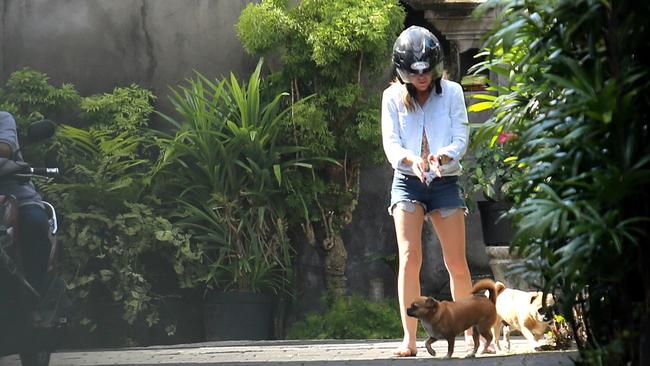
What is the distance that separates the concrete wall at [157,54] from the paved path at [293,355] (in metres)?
1.81

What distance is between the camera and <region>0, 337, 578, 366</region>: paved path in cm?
696

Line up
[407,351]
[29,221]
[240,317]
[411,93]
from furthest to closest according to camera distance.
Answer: [240,317]
[29,221]
[411,93]
[407,351]

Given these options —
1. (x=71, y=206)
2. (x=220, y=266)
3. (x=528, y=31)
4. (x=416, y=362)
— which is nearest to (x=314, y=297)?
(x=220, y=266)

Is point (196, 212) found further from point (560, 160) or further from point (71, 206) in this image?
point (560, 160)

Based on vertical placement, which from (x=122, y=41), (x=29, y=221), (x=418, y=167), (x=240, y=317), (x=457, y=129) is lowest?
(x=240, y=317)

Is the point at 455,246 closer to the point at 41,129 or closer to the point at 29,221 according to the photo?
the point at 41,129

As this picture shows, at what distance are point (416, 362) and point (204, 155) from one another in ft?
15.6

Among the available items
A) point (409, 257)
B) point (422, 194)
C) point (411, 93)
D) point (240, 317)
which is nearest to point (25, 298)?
point (409, 257)

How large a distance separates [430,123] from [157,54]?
16.2ft

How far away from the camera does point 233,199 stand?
1144 centimetres

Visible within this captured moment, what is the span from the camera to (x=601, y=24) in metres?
4.97

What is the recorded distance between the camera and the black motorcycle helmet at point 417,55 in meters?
7.58

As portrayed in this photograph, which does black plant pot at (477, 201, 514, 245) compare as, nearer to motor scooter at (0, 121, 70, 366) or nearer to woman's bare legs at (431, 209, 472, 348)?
woman's bare legs at (431, 209, 472, 348)

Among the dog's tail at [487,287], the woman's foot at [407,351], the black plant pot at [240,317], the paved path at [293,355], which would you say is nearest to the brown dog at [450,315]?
the dog's tail at [487,287]
